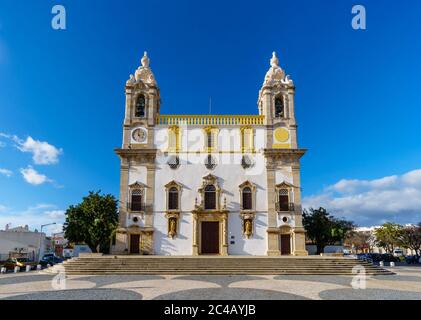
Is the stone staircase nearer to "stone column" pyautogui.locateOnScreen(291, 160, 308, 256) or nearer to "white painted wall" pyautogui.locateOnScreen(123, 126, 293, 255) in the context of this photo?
"stone column" pyautogui.locateOnScreen(291, 160, 308, 256)

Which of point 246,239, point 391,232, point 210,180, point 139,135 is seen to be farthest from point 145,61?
point 391,232

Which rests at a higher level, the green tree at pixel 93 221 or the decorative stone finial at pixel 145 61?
the decorative stone finial at pixel 145 61

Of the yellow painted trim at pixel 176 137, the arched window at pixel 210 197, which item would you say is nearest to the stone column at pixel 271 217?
the arched window at pixel 210 197

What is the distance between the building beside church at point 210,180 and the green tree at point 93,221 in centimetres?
165

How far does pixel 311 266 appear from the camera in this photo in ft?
66.9

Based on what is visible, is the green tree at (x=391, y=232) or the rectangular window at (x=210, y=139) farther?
the green tree at (x=391, y=232)

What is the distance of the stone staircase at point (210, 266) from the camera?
779 inches

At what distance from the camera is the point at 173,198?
1062 inches

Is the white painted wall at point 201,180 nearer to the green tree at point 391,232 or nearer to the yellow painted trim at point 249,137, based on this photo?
the yellow painted trim at point 249,137

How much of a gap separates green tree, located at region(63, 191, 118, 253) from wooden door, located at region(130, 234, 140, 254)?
1.99 m

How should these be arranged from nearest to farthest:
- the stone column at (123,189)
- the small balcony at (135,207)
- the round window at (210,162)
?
1. the stone column at (123,189)
2. the small balcony at (135,207)
3. the round window at (210,162)

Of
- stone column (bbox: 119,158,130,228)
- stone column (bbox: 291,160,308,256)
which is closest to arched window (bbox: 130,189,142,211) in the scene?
stone column (bbox: 119,158,130,228)
